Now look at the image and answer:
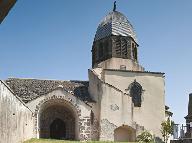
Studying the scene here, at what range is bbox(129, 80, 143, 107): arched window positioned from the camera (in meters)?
33.5

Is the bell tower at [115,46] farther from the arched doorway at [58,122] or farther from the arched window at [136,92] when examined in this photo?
the arched doorway at [58,122]

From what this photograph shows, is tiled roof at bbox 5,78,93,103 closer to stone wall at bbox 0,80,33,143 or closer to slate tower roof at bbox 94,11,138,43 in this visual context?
slate tower roof at bbox 94,11,138,43

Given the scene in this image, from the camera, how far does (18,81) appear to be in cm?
3366

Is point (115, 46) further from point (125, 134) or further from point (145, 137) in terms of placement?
point (145, 137)

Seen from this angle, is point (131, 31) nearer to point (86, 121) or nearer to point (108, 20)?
point (108, 20)

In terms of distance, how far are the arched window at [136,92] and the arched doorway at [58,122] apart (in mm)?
5656

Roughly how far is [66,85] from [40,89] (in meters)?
2.56

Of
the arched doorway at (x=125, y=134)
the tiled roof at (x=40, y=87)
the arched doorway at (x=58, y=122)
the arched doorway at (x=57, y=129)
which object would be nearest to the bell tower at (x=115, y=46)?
the tiled roof at (x=40, y=87)

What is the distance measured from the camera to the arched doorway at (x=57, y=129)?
108 ft

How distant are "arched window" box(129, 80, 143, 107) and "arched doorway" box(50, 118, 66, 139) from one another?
6.67 m

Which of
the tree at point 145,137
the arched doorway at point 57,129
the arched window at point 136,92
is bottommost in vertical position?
the tree at point 145,137

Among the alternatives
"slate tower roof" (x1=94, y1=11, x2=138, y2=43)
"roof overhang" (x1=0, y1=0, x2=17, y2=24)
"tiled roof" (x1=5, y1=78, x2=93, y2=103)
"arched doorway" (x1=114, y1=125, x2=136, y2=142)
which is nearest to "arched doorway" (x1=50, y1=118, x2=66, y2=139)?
"tiled roof" (x1=5, y1=78, x2=93, y2=103)

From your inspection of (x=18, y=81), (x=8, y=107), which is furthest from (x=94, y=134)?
(x=8, y=107)

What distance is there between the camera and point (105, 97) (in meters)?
31.9
